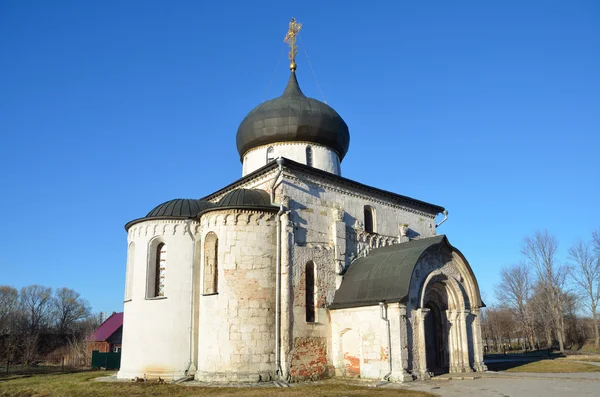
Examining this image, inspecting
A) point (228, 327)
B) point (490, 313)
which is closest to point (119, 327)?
point (228, 327)

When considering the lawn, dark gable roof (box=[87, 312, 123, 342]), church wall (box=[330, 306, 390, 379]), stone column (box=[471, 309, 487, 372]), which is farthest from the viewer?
dark gable roof (box=[87, 312, 123, 342])

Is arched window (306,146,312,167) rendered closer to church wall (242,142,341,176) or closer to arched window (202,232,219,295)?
church wall (242,142,341,176)

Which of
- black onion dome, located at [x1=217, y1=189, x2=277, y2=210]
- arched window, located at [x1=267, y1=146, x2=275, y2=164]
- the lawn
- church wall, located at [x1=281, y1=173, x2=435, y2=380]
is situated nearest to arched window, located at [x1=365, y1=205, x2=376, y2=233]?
church wall, located at [x1=281, y1=173, x2=435, y2=380]

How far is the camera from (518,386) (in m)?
13.9

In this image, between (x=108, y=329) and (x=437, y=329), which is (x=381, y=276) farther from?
(x=108, y=329)

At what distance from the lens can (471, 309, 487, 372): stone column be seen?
18375 mm

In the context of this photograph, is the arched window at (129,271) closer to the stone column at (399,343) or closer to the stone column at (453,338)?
the stone column at (399,343)

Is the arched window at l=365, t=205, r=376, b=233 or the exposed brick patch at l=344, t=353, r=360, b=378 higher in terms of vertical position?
the arched window at l=365, t=205, r=376, b=233

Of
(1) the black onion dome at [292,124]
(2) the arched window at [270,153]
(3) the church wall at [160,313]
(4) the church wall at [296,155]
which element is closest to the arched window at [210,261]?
(3) the church wall at [160,313]

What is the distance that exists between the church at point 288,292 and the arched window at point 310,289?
1.5 inches

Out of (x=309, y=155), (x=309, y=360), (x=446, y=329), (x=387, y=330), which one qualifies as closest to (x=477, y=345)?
(x=446, y=329)

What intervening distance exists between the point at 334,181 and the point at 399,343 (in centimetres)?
714

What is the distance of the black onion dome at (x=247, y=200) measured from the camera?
17391 millimetres

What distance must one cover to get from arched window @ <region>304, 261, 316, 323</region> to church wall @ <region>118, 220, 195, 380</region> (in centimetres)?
448
